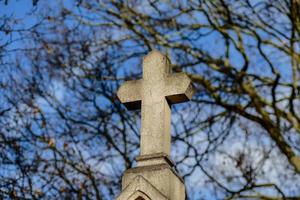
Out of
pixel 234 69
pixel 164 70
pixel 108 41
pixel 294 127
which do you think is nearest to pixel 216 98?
pixel 234 69

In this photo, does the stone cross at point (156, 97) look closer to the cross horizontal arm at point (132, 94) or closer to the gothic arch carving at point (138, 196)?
the cross horizontal arm at point (132, 94)

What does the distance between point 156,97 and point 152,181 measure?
2.61 feet

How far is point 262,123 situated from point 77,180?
11.6 feet

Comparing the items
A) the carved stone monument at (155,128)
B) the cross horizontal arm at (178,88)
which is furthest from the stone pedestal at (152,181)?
the cross horizontal arm at (178,88)

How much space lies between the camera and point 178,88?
5223mm

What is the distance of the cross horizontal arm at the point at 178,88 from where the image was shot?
5207 millimetres

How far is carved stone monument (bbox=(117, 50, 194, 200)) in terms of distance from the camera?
4.75 metres

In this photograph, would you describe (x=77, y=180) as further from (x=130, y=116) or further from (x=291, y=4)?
(x=291, y=4)

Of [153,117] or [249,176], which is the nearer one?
[153,117]

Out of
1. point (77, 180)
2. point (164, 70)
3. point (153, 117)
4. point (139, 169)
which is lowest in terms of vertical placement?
point (139, 169)

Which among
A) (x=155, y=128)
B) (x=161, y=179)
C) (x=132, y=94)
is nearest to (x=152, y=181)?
(x=161, y=179)

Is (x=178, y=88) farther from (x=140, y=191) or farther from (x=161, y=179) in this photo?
(x=140, y=191)

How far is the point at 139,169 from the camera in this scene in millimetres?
4883

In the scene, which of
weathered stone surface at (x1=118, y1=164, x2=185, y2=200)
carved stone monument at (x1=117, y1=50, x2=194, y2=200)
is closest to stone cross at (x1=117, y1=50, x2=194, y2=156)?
carved stone monument at (x1=117, y1=50, x2=194, y2=200)
